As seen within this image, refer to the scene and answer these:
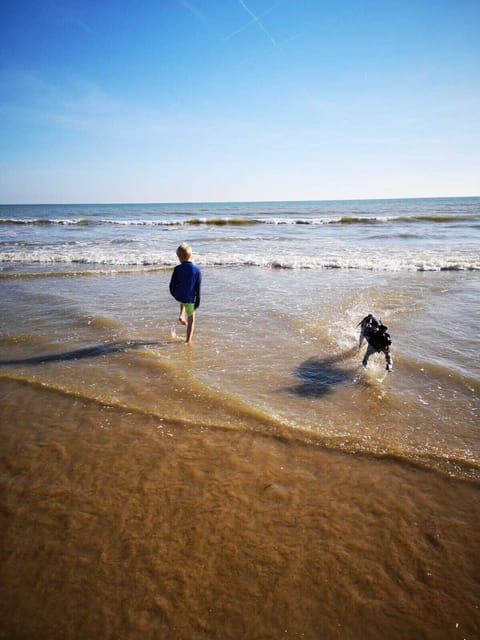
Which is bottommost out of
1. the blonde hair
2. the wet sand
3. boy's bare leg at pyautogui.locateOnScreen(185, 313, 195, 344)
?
the wet sand

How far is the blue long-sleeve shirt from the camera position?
18.9 feet

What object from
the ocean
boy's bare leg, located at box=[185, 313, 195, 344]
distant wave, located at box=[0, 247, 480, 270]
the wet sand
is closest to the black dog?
the ocean

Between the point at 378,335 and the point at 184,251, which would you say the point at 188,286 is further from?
the point at 378,335

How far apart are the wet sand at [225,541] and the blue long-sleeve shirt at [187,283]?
9.43 feet

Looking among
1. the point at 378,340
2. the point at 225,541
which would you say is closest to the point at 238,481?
the point at 225,541

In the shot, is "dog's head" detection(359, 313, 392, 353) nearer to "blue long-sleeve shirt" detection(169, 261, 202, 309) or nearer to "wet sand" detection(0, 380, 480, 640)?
"wet sand" detection(0, 380, 480, 640)

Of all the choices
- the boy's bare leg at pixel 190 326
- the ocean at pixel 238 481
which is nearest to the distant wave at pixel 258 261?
the ocean at pixel 238 481

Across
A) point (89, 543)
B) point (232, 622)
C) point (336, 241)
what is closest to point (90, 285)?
point (89, 543)

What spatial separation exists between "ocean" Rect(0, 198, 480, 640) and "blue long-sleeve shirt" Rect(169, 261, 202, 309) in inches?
29.4

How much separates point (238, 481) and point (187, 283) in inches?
143

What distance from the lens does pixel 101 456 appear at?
120 inches

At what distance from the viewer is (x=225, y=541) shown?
2283 mm

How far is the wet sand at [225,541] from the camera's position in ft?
6.14

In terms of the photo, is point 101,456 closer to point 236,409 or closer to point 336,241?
point 236,409
